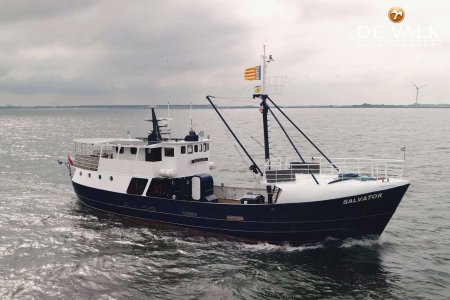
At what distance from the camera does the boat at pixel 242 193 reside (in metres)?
20.4

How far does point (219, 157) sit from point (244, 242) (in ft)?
122

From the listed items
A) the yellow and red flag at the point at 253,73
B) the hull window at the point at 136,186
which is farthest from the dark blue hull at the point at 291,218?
the yellow and red flag at the point at 253,73

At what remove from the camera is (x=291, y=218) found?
20.8 m

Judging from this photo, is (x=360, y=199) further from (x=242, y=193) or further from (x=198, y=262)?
(x=198, y=262)

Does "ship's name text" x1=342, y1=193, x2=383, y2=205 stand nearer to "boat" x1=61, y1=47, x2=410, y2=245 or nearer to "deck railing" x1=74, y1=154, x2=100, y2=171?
"boat" x1=61, y1=47, x2=410, y2=245

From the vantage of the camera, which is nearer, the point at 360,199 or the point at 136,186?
the point at 360,199

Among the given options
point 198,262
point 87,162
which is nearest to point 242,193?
point 198,262

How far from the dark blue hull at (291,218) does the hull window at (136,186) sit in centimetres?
214

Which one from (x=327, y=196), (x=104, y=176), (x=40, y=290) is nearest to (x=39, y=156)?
(x=104, y=176)

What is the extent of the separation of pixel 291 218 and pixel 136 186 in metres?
10.9

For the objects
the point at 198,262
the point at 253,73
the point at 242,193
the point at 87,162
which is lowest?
the point at 198,262

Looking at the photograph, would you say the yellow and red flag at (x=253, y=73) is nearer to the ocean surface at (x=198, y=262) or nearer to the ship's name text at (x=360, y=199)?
the ocean surface at (x=198, y=262)

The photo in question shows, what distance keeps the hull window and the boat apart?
2.7 inches

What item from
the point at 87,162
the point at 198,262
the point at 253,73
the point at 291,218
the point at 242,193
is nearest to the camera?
the point at 198,262
